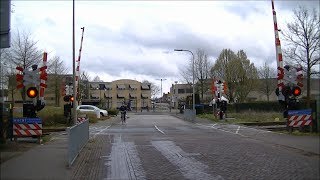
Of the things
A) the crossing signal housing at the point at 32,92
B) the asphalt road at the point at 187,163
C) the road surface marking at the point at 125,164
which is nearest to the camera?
the asphalt road at the point at 187,163

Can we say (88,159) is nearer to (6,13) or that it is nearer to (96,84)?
(6,13)


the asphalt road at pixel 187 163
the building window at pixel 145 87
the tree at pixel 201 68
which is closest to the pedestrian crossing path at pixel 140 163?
the asphalt road at pixel 187 163

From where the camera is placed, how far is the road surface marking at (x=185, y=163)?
33.5ft

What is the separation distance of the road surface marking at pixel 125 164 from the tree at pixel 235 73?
6078cm

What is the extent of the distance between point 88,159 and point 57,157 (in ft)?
3.69

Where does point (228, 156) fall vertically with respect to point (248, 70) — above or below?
below

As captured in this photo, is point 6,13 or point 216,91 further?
point 216,91

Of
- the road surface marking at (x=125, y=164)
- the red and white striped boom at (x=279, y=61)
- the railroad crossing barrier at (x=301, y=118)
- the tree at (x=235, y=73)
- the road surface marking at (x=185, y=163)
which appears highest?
the tree at (x=235, y=73)

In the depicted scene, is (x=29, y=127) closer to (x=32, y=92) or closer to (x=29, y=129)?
(x=29, y=129)

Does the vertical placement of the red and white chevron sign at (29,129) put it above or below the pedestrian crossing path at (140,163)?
above

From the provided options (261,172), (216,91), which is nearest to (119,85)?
(216,91)

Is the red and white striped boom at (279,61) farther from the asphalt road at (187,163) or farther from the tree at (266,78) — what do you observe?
the tree at (266,78)

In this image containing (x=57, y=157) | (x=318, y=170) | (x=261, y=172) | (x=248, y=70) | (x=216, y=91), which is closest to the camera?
(x=318, y=170)

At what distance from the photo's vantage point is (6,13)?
5.89 metres
